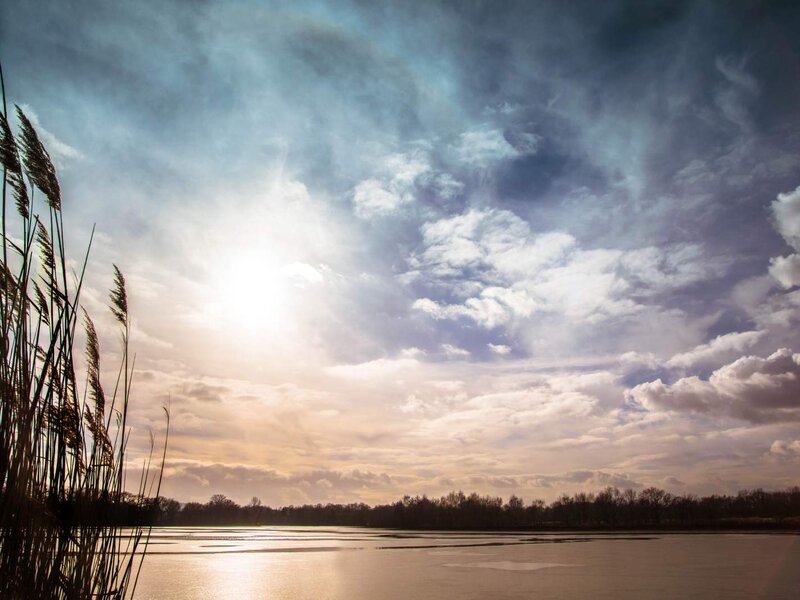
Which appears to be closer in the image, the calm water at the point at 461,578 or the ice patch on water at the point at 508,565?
the calm water at the point at 461,578

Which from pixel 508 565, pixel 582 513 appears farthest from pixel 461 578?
pixel 582 513

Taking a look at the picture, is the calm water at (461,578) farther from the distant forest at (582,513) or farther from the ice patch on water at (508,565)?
the distant forest at (582,513)

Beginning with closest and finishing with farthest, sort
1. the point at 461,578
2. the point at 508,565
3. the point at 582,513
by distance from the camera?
the point at 461,578 → the point at 508,565 → the point at 582,513

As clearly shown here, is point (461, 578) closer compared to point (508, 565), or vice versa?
point (461, 578)

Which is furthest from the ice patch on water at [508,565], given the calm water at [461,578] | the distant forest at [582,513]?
the distant forest at [582,513]

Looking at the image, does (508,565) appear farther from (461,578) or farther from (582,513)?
(582,513)

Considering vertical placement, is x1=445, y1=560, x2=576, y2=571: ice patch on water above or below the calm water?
below

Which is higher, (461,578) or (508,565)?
(461,578)

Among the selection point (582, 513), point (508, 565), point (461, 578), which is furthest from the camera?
point (582, 513)

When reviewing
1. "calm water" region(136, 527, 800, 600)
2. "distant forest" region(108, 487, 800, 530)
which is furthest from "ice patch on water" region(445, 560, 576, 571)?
"distant forest" region(108, 487, 800, 530)

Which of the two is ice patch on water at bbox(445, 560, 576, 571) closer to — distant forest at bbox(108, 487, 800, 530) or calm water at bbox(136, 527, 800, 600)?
calm water at bbox(136, 527, 800, 600)

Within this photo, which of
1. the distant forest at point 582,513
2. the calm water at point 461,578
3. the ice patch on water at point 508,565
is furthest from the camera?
the distant forest at point 582,513

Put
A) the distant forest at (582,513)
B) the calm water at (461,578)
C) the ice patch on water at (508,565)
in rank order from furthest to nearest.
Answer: the distant forest at (582,513) < the ice patch on water at (508,565) < the calm water at (461,578)

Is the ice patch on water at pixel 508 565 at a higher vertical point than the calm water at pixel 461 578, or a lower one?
lower
